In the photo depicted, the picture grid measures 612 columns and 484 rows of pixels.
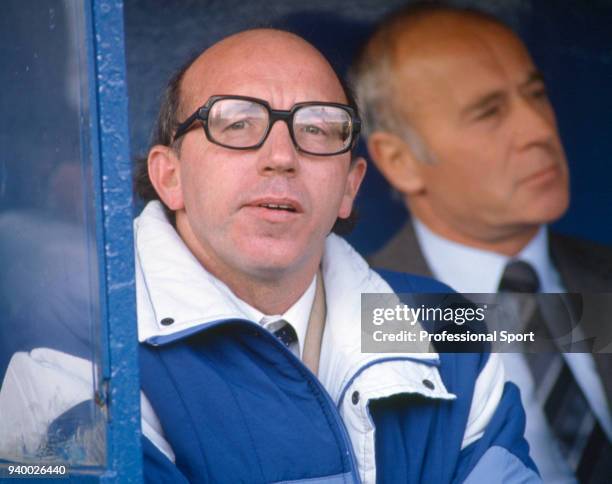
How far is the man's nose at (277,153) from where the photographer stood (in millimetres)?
2332

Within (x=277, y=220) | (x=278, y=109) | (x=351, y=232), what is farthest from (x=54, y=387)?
(x=351, y=232)

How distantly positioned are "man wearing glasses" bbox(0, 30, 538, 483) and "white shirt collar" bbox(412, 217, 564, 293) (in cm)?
22

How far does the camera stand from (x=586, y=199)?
2.86m

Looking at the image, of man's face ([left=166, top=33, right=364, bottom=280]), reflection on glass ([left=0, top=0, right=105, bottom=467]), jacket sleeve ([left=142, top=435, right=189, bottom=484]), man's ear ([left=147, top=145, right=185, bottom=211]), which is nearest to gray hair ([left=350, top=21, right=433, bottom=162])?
man's face ([left=166, top=33, right=364, bottom=280])

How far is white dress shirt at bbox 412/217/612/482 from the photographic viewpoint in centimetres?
274

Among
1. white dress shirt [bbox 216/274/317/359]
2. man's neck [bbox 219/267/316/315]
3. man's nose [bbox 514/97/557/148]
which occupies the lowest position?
white dress shirt [bbox 216/274/317/359]

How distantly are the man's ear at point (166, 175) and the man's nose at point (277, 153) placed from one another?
0.27m

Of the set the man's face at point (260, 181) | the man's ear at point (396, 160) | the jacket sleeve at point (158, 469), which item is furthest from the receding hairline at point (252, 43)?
the jacket sleeve at point (158, 469)

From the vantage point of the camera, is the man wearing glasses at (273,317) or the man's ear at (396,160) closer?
the man wearing glasses at (273,317)

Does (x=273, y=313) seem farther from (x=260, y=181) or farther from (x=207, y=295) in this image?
(x=260, y=181)

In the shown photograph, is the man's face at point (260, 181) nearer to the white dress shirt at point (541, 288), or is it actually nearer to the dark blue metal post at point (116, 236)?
the white dress shirt at point (541, 288)

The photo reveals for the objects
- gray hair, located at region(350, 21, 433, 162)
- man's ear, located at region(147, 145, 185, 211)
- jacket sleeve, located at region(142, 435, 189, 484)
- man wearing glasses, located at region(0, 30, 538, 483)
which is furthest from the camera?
gray hair, located at region(350, 21, 433, 162)

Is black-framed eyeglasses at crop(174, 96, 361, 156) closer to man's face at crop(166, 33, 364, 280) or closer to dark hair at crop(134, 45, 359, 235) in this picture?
man's face at crop(166, 33, 364, 280)

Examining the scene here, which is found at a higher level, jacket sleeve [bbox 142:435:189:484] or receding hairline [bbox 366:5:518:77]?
receding hairline [bbox 366:5:518:77]
